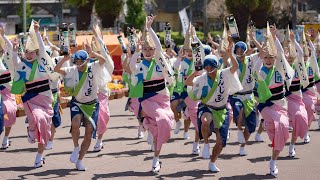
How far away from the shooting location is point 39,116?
38.9ft

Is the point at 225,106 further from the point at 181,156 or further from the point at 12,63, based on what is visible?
the point at 12,63

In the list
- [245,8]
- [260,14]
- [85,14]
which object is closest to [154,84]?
[85,14]

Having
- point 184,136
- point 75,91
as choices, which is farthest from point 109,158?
point 184,136

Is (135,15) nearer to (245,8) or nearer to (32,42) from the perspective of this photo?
(245,8)

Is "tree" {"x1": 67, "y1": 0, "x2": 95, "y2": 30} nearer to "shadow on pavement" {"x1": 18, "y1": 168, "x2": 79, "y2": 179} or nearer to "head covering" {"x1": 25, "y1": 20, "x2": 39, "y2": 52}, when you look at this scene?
"head covering" {"x1": 25, "y1": 20, "x2": 39, "y2": 52}

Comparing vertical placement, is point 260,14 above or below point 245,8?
below

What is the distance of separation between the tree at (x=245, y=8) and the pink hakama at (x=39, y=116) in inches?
1176

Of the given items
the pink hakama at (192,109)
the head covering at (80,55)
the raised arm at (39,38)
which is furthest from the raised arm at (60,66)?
the pink hakama at (192,109)

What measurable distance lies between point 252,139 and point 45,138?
5160mm

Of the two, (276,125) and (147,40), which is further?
(147,40)

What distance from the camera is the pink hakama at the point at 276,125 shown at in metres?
11.1

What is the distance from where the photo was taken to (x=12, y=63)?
12711mm

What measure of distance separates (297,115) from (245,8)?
96.6 feet

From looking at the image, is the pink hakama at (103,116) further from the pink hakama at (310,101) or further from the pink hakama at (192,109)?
the pink hakama at (310,101)
